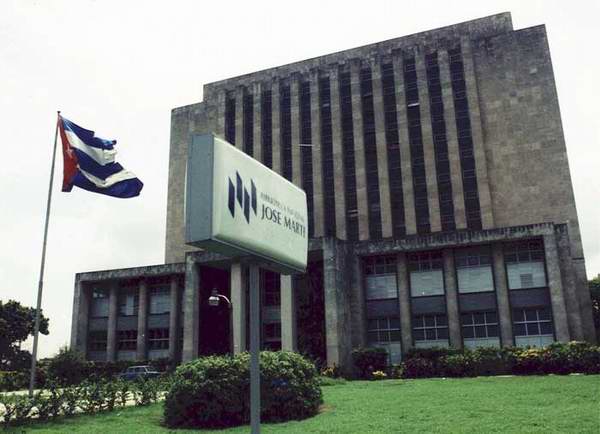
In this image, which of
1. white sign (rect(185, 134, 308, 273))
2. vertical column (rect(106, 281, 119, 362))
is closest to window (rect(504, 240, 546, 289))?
white sign (rect(185, 134, 308, 273))

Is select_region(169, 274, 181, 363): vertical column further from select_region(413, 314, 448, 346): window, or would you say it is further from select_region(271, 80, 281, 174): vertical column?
select_region(413, 314, 448, 346): window

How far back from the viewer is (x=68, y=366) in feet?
135

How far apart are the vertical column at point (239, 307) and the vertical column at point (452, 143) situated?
21502mm

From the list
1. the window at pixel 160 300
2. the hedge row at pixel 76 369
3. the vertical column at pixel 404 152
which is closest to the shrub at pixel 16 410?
the hedge row at pixel 76 369

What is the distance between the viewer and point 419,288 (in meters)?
40.1

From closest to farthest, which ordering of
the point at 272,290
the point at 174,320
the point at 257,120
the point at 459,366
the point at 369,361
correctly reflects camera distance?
the point at 459,366 < the point at 369,361 < the point at 272,290 < the point at 174,320 < the point at 257,120

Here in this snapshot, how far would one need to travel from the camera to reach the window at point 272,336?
42.7 m

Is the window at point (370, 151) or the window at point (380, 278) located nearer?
the window at point (380, 278)

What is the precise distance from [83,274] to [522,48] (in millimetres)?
48777

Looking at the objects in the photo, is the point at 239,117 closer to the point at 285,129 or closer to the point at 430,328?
the point at 285,129

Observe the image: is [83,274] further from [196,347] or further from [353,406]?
[353,406]

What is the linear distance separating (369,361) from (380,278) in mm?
7570

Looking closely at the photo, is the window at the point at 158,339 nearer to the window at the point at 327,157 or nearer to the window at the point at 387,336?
the window at the point at 327,157

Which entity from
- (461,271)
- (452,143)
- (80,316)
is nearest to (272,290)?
(461,271)
